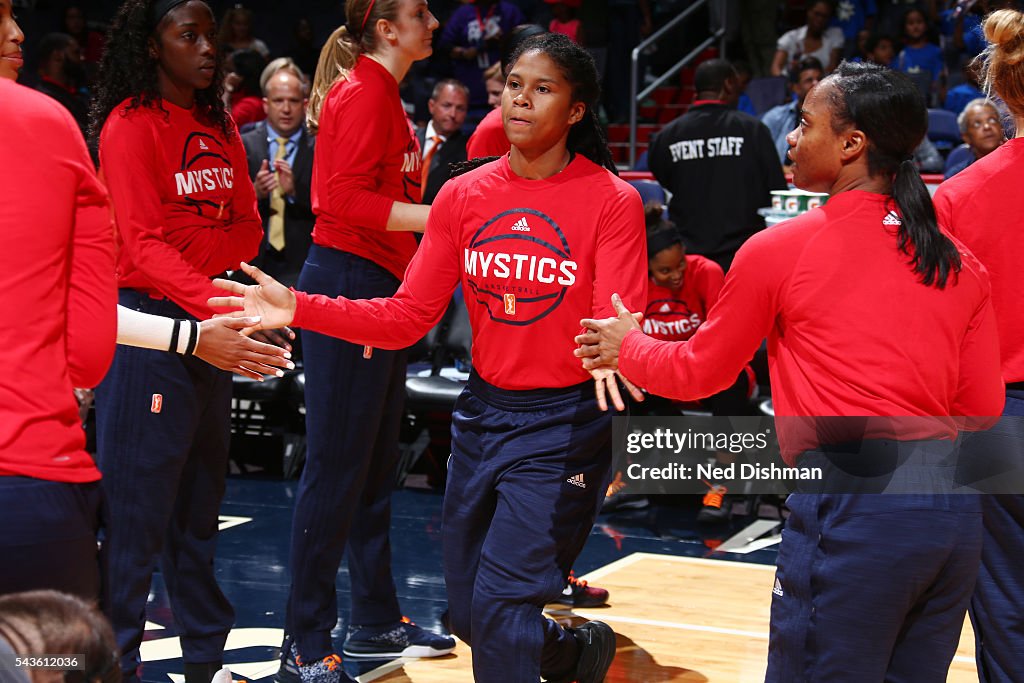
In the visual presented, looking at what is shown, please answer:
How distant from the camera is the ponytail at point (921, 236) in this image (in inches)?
104

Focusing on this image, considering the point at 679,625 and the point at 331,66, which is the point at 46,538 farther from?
the point at 679,625

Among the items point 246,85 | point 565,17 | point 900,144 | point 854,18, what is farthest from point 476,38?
point 900,144

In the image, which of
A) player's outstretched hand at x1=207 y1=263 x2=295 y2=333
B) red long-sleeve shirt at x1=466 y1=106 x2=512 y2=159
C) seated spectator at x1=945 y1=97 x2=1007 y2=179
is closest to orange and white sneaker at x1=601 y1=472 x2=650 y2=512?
seated spectator at x1=945 y1=97 x2=1007 y2=179

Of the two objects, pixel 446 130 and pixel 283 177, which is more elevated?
pixel 446 130

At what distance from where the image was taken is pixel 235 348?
331 cm

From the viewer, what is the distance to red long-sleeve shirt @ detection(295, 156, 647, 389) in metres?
3.36

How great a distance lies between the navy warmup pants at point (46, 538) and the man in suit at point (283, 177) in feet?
18.2

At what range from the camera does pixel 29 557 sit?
2180 millimetres

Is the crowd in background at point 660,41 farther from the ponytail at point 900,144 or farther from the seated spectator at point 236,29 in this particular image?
the ponytail at point 900,144

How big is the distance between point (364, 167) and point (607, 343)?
141 cm

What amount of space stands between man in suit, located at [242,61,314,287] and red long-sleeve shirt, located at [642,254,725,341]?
2343mm

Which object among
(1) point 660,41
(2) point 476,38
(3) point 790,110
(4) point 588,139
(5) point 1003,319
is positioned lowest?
(5) point 1003,319

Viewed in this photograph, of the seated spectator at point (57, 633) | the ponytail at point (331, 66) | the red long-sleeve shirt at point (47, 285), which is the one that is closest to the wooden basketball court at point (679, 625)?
the ponytail at point (331, 66)

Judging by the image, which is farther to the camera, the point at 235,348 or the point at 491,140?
the point at 491,140
